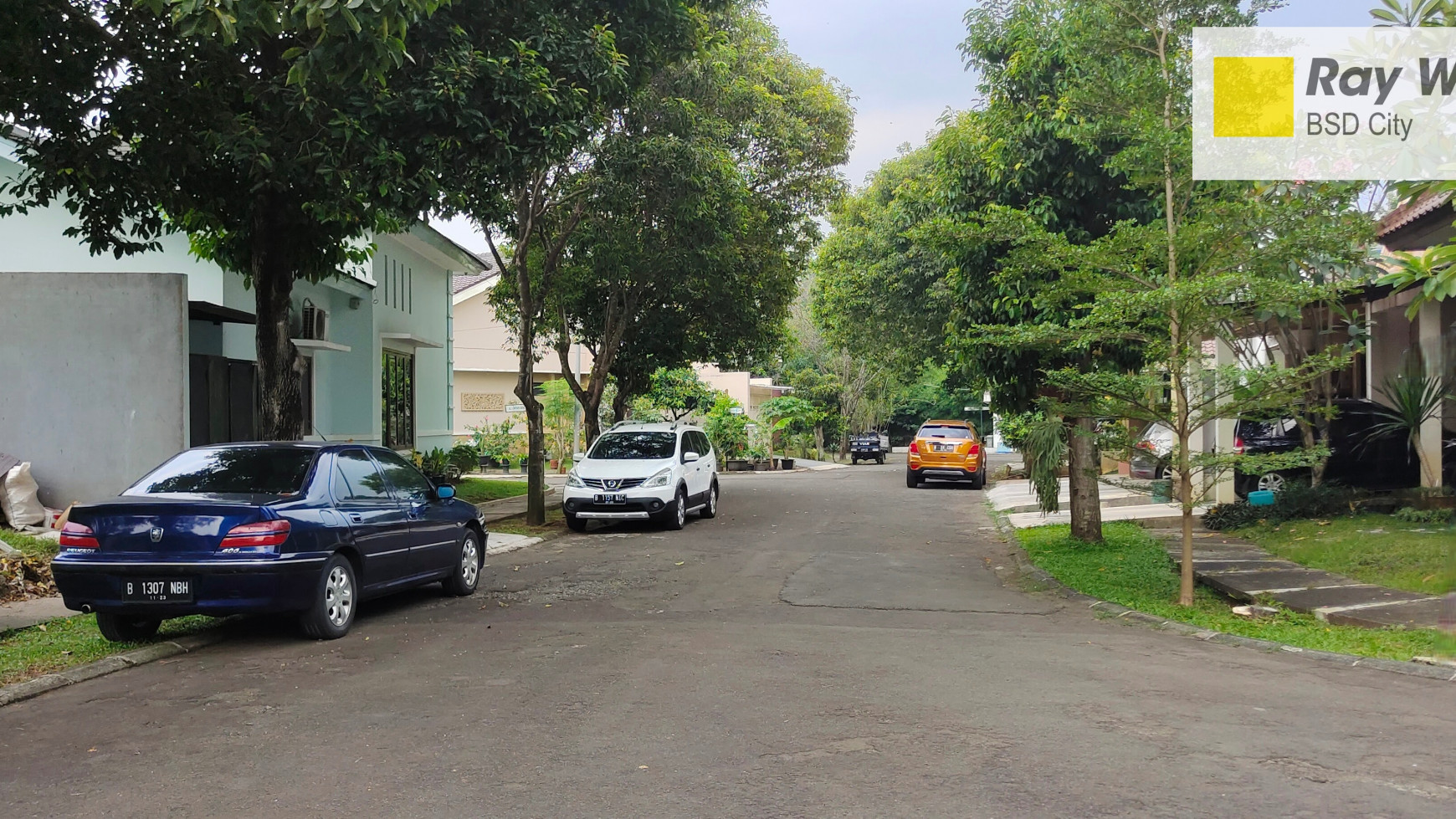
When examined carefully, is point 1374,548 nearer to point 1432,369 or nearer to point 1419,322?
point 1432,369

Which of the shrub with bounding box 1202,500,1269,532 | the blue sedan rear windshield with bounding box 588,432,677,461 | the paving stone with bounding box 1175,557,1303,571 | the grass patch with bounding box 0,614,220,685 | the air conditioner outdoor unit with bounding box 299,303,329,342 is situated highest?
the air conditioner outdoor unit with bounding box 299,303,329,342

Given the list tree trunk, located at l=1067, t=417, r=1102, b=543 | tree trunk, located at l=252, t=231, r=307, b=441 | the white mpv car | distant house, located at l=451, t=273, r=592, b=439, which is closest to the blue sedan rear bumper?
tree trunk, located at l=252, t=231, r=307, b=441

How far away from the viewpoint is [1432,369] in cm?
1509

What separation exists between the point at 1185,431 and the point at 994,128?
5.23m

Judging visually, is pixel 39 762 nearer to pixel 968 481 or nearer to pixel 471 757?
pixel 471 757

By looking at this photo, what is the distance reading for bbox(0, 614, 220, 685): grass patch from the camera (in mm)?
7398

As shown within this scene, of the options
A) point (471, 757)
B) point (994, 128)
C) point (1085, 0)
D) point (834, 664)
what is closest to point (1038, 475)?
point (994, 128)

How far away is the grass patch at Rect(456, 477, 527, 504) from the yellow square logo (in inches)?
617

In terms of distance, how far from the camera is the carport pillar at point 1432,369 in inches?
573

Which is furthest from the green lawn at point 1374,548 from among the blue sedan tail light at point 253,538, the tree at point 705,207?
the tree at point 705,207

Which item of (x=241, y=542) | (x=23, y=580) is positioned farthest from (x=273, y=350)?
(x=241, y=542)

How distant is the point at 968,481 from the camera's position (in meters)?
29.4

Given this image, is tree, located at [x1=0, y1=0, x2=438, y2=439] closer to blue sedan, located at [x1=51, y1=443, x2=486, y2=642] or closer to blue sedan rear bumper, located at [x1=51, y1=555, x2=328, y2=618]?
blue sedan, located at [x1=51, y1=443, x2=486, y2=642]

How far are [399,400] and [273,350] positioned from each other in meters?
12.7
